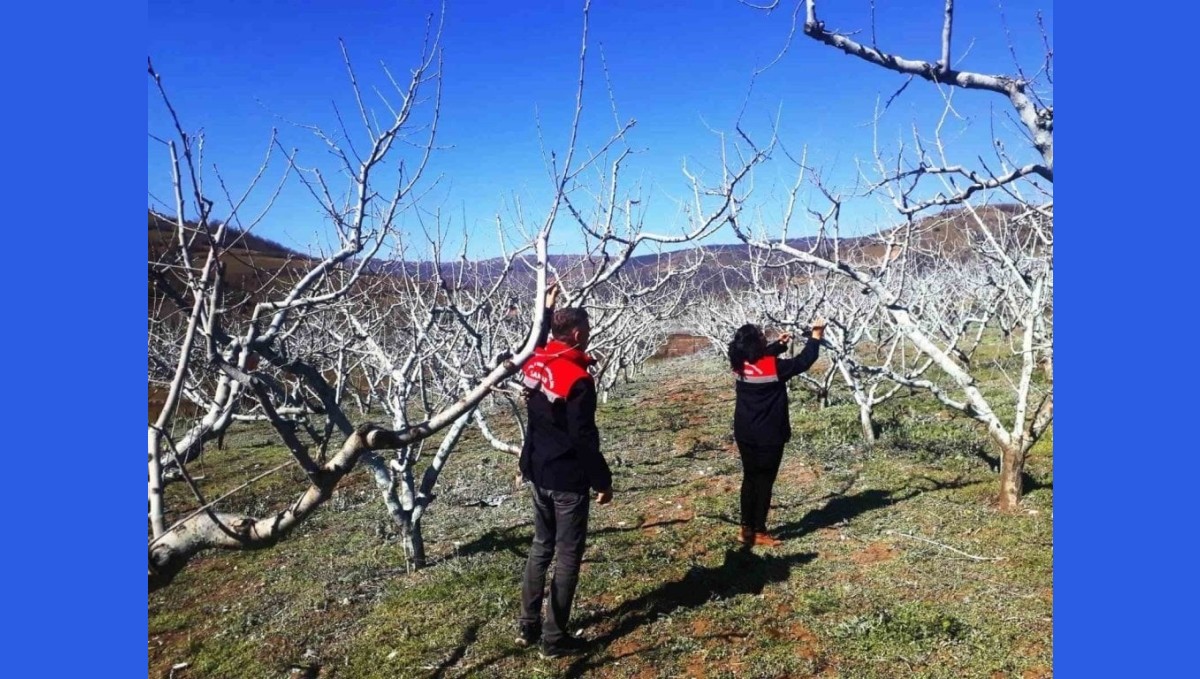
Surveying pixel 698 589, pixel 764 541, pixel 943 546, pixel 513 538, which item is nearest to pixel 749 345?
pixel 764 541

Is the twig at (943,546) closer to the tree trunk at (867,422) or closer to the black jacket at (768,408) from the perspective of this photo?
the black jacket at (768,408)

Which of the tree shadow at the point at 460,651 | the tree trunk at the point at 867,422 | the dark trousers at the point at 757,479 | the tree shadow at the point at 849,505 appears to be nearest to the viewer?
the tree shadow at the point at 460,651

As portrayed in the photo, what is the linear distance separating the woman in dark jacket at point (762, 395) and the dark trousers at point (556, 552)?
5.69 ft

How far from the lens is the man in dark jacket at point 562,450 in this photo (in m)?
3.47

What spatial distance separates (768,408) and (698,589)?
4.57 feet

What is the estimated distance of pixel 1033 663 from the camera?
338cm

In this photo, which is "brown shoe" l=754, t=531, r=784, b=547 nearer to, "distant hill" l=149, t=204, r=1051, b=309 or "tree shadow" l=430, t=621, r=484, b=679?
"tree shadow" l=430, t=621, r=484, b=679

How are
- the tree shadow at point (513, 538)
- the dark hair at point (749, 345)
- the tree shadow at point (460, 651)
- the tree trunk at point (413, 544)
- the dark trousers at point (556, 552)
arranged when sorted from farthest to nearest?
the tree shadow at point (513, 538), the tree trunk at point (413, 544), the dark hair at point (749, 345), the tree shadow at point (460, 651), the dark trousers at point (556, 552)

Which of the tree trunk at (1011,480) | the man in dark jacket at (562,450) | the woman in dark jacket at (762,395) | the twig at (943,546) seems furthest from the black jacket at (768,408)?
the tree trunk at (1011,480)

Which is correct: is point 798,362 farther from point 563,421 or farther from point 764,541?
point 563,421

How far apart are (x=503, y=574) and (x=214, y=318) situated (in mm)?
3699

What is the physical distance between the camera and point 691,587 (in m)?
4.74

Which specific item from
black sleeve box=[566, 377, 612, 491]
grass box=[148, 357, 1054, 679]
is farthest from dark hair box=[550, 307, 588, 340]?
grass box=[148, 357, 1054, 679]

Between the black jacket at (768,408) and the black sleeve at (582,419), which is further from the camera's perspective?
the black jacket at (768,408)
